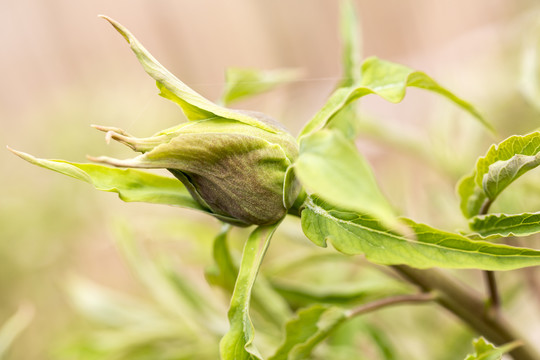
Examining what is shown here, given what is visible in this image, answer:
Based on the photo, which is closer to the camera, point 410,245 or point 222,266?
point 410,245

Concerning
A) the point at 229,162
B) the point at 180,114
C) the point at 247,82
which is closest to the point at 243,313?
the point at 229,162

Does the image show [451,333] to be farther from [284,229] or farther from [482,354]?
[482,354]

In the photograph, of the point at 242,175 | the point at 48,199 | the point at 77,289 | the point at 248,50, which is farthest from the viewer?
the point at 248,50

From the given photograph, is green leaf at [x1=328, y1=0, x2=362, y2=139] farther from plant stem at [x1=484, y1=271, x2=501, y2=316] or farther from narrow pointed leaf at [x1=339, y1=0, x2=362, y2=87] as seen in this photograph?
plant stem at [x1=484, y1=271, x2=501, y2=316]

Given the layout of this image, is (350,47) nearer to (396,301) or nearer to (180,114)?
(396,301)

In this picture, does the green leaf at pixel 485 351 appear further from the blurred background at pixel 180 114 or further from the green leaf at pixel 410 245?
the blurred background at pixel 180 114

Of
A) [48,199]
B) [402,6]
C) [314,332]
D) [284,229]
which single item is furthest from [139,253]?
[402,6]
